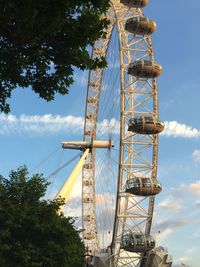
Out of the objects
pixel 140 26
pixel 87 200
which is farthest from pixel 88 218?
pixel 140 26

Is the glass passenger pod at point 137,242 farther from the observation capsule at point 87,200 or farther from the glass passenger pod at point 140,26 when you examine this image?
the glass passenger pod at point 140,26

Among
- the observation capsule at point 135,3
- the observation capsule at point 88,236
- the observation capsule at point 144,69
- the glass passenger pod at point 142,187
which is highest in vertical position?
the observation capsule at point 135,3

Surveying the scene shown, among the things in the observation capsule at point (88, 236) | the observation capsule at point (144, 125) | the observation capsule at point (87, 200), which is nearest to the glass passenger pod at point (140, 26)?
the observation capsule at point (144, 125)

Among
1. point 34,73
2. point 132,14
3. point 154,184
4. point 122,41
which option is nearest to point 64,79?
point 34,73

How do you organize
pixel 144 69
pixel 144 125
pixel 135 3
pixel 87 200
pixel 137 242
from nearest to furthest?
pixel 137 242 → pixel 144 125 → pixel 144 69 → pixel 135 3 → pixel 87 200

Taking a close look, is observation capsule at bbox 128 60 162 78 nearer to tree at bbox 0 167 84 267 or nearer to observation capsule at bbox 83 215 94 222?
tree at bbox 0 167 84 267

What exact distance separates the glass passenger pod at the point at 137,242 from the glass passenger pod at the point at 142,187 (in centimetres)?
384

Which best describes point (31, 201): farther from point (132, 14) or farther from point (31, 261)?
point (132, 14)

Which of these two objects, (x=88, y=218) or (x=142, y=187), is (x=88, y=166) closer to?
(x=88, y=218)

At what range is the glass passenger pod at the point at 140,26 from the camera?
49125 mm

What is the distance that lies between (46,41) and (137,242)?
34.0 metres

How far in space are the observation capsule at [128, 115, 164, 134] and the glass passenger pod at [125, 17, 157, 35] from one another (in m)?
9.39

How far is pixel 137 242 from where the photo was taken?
146 ft

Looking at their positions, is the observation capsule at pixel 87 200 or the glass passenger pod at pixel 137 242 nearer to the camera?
the glass passenger pod at pixel 137 242
